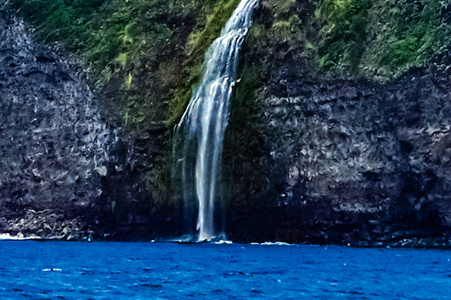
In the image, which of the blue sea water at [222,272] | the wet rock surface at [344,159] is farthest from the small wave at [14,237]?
the wet rock surface at [344,159]

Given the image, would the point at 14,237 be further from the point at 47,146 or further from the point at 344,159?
the point at 344,159

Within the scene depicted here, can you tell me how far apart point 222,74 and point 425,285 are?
21.8 meters

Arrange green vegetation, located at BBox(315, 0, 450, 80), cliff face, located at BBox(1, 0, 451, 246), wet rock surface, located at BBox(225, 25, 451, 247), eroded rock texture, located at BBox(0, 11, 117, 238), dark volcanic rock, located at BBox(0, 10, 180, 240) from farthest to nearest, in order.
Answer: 1. eroded rock texture, located at BBox(0, 11, 117, 238)
2. dark volcanic rock, located at BBox(0, 10, 180, 240)
3. green vegetation, located at BBox(315, 0, 450, 80)
4. cliff face, located at BBox(1, 0, 451, 246)
5. wet rock surface, located at BBox(225, 25, 451, 247)

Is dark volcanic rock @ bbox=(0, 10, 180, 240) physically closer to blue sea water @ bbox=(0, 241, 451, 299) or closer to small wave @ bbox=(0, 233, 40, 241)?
small wave @ bbox=(0, 233, 40, 241)

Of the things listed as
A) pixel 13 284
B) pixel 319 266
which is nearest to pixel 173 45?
pixel 319 266

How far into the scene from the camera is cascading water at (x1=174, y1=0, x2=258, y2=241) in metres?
41.8

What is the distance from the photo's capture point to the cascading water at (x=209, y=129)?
137 ft

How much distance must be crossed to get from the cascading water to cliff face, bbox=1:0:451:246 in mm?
592

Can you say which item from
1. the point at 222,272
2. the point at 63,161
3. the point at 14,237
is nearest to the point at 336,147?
the point at 63,161

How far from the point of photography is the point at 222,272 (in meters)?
26.6

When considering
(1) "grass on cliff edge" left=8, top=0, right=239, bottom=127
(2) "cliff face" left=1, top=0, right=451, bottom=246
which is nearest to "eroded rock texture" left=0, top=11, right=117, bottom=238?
(2) "cliff face" left=1, top=0, right=451, bottom=246

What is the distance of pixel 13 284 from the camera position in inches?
918

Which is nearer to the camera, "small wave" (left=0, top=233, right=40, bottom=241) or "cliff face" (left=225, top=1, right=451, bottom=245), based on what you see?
"cliff face" (left=225, top=1, right=451, bottom=245)

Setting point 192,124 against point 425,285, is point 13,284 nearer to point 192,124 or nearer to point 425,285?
point 425,285
